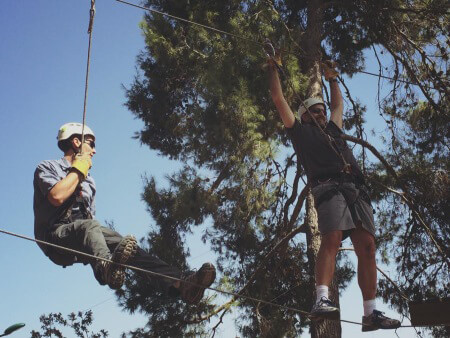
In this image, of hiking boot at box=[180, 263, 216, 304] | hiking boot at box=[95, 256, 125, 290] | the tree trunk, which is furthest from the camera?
the tree trunk

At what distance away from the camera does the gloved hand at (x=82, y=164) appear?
11.5 feet

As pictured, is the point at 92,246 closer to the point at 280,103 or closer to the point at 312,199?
the point at 280,103

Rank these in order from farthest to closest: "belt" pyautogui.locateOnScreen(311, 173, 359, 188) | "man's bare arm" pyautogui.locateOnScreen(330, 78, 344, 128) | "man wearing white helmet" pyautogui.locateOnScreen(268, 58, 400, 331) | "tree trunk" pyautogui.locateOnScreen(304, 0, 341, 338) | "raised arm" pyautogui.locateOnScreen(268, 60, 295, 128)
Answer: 1. "tree trunk" pyautogui.locateOnScreen(304, 0, 341, 338)
2. "man's bare arm" pyautogui.locateOnScreen(330, 78, 344, 128)
3. "raised arm" pyautogui.locateOnScreen(268, 60, 295, 128)
4. "belt" pyautogui.locateOnScreen(311, 173, 359, 188)
5. "man wearing white helmet" pyautogui.locateOnScreen(268, 58, 400, 331)

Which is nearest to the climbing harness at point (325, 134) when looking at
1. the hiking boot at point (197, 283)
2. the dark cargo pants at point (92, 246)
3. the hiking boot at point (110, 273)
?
the hiking boot at point (197, 283)

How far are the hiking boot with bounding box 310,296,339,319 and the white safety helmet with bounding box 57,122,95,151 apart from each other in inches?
71.2

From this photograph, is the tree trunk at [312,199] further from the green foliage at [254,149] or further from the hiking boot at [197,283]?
the hiking boot at [197,283]

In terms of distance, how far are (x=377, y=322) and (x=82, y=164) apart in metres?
2.00

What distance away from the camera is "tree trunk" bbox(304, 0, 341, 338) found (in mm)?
6082

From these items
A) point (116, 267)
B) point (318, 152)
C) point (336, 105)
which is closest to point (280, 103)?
point (318, 152)

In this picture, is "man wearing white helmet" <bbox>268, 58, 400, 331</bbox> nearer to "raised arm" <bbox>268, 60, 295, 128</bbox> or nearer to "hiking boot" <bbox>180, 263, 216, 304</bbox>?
"raised arm" <bbox>268, 60, 295, 128</bbox>

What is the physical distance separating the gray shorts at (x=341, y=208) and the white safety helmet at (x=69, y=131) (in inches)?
60.1

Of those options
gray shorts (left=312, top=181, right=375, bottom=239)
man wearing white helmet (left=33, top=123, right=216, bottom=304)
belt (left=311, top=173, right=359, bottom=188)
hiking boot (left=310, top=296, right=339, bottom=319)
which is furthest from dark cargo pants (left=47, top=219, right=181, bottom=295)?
belt (left=311, top=173, right=359, bottom=188)

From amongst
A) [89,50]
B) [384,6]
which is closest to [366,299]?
[89,50]

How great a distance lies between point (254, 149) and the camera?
254 inches
